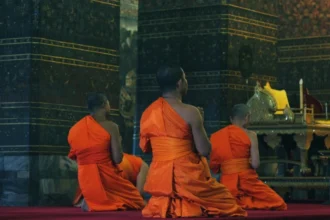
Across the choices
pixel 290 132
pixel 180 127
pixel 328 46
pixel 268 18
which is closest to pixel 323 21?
pixel 328 46

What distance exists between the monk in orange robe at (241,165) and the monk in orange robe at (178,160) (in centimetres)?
216

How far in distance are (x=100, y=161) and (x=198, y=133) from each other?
2197 millimetres

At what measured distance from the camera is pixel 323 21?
1719 cm

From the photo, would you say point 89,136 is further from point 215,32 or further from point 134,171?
point 215,32

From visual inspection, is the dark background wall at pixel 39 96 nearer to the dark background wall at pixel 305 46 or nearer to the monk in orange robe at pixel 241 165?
the monk in orange robe at pixel 241 165

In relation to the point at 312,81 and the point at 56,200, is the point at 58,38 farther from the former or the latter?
the point at 312,81

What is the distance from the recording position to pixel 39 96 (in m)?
12.8

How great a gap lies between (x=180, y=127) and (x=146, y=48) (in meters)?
7.14

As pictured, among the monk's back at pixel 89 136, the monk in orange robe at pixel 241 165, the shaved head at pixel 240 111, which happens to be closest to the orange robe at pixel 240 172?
the monk in orange robe at pixel 241 165

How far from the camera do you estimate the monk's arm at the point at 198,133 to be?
888 centimetres

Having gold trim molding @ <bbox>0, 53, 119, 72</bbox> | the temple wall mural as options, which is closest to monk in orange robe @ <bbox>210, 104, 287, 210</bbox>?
gold trim molding @ <bbox>0, 53, 119, 72</bbox>

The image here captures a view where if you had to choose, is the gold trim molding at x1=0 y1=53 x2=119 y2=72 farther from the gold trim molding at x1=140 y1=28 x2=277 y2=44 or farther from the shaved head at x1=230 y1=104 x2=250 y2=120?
the shaved head at x1=230 y1=104 x2=250 y2=120

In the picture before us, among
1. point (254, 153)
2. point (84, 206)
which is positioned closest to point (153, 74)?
point (254, 153)

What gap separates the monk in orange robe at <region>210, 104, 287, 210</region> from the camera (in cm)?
1121
